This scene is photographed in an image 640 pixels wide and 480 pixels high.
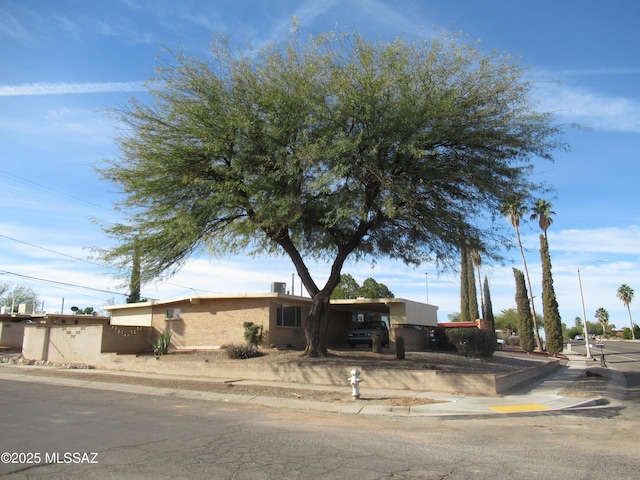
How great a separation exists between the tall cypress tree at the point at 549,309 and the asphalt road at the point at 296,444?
30285 mm

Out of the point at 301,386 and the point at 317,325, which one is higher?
the point at 317,325

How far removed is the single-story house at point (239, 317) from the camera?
77.7 ft

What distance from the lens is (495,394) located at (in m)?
14.1

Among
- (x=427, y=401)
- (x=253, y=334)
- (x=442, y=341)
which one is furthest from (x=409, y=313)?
(x=427, y=401)

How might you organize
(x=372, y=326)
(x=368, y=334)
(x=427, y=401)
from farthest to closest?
(x=372, y=326) < (x=368, y=334) < (x=427, y=401)

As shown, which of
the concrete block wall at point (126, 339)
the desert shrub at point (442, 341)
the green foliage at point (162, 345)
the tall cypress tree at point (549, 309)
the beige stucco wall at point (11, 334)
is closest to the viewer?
the concrete block wall at point (126, 339)

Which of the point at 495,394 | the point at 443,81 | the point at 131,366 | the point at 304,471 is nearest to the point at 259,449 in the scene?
the point at 304,471

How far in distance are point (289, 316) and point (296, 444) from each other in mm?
17201

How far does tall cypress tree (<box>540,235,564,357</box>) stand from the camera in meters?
39.0

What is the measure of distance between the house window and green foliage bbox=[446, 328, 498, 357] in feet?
27.7

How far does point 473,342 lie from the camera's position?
83.8 feet

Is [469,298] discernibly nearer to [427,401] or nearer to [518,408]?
[427,401]

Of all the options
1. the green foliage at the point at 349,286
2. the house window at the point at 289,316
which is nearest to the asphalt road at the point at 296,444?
the house window at the point at 289,316

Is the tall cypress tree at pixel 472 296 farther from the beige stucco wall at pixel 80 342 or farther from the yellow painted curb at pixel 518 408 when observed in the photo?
the yellow painted curb at pixel 518 408
